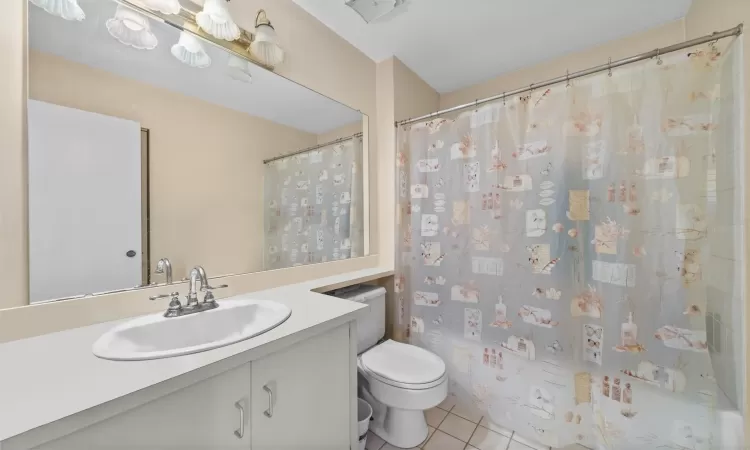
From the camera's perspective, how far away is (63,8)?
2.99 feet

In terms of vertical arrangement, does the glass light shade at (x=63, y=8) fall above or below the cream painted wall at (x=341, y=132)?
above

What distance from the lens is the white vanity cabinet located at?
593 mm

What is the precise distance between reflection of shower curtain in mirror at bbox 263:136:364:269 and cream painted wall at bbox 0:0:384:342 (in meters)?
0.12

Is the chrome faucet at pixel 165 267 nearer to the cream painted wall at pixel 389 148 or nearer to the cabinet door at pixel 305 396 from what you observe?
the cabinet door at pixel 305 396

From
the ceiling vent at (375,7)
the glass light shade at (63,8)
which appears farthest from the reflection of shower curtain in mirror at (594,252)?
the glass light shade at (63,8)

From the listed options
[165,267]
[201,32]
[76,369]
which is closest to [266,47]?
[201,32]

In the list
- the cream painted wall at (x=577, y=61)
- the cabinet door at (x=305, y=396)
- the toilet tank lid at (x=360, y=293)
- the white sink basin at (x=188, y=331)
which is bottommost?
the cabinet door at (x=305, y=396)

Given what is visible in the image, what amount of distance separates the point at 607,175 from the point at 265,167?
1646 mm

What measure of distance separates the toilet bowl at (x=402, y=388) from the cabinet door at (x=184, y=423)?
77 cm


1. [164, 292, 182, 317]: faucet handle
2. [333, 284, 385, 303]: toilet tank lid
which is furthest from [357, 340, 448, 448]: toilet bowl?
[164, 292, 182, 317]: faucet handle

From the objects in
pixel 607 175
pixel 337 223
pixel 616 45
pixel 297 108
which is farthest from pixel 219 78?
pixel 616 45

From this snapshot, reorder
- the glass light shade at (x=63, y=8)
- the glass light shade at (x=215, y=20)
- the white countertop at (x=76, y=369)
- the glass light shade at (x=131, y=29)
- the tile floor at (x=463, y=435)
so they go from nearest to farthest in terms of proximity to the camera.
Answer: the white countertop at (x=76, y=369) < the glass light shade at (x=63, y=8) < the glass light shade at (x=131, y=29) < the glass light shade at (x=215, y=20) < the tile floor at (x=463, y=435)

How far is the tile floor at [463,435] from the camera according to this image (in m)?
1.45

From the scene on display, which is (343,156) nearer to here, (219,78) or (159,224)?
(219,78)
